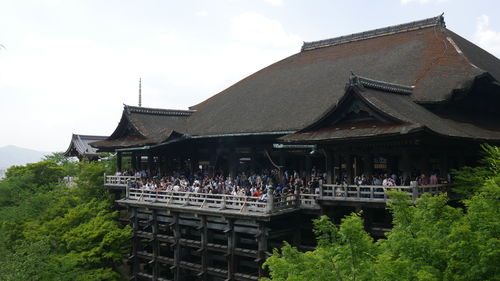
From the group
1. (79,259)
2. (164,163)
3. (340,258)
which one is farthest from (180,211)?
(340,258)

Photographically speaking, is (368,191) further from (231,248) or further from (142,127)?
(142,127)

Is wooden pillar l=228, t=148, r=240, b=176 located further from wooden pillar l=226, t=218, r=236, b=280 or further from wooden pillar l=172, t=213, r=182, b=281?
wooden pillar l=226, t=218, r=236, b=280

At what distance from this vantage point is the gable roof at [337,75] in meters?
24.9

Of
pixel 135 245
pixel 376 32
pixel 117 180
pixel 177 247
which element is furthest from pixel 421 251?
pixel 376 32

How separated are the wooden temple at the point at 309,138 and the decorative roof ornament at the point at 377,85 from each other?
0.30 ft

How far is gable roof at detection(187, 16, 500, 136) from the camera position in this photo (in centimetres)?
2488

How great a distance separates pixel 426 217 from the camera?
44.2 feet

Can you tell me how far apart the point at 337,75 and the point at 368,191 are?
11.7 metres

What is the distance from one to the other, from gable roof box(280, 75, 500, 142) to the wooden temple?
0.27 feet

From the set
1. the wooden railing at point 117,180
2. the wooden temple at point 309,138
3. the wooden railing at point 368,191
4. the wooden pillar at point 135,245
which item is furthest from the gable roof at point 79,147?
the wooden railing at point 368,191

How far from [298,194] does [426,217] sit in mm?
9536

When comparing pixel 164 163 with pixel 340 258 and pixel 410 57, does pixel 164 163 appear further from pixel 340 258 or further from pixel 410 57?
pixel 340 258

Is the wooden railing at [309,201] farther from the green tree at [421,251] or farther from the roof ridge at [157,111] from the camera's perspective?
the roof ridge at [157,111]

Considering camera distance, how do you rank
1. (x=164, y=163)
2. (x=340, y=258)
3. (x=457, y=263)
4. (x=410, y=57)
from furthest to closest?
(x=164, y=163) < (x=410, y=57) < (x=340, y=258) < (x=457, y=263)
